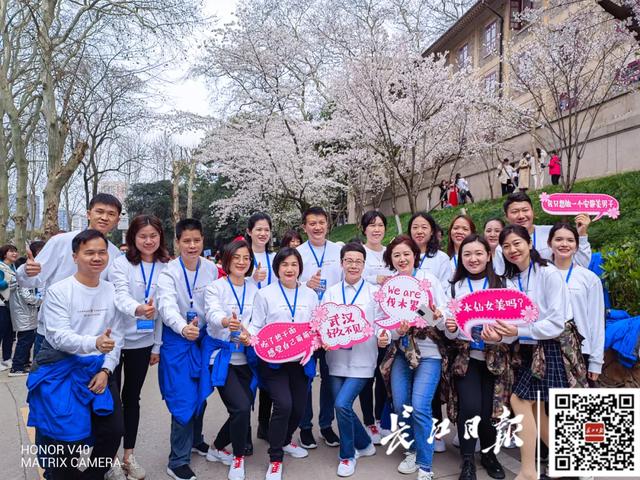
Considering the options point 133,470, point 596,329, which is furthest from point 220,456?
point 596,329

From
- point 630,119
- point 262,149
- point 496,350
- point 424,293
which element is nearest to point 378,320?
point 424,293

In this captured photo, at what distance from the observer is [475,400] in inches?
134

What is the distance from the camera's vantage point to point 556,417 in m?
3.21

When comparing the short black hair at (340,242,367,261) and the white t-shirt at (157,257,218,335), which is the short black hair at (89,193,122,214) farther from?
the short black hair at (340,242,367,261)

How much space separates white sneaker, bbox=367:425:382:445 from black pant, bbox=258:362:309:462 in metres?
0.81

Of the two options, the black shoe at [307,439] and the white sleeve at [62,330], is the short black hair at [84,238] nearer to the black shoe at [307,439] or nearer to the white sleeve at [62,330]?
the white sleeve at [62,330]

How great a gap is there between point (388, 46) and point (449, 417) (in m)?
13.1

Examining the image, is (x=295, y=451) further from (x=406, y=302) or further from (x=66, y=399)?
(x=66, y=399)

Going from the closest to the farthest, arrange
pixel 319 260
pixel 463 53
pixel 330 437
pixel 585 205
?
1. pixel 330 437
2. pixel 585 205
3. pixel 319 260
4. pixel 463 53

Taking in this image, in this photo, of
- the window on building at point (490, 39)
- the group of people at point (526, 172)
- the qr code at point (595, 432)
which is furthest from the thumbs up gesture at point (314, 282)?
the window on building at point (490, 39)

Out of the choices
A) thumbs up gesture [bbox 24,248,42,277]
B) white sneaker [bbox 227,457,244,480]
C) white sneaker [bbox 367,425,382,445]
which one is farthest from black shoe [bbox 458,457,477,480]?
thumbs up gesture [bbox 24,248,42,277]

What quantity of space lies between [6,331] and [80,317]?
5890mm

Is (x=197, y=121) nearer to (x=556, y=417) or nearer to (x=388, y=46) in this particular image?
(x=388, y=46)

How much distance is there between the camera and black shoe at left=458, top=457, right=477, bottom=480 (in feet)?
10.9
